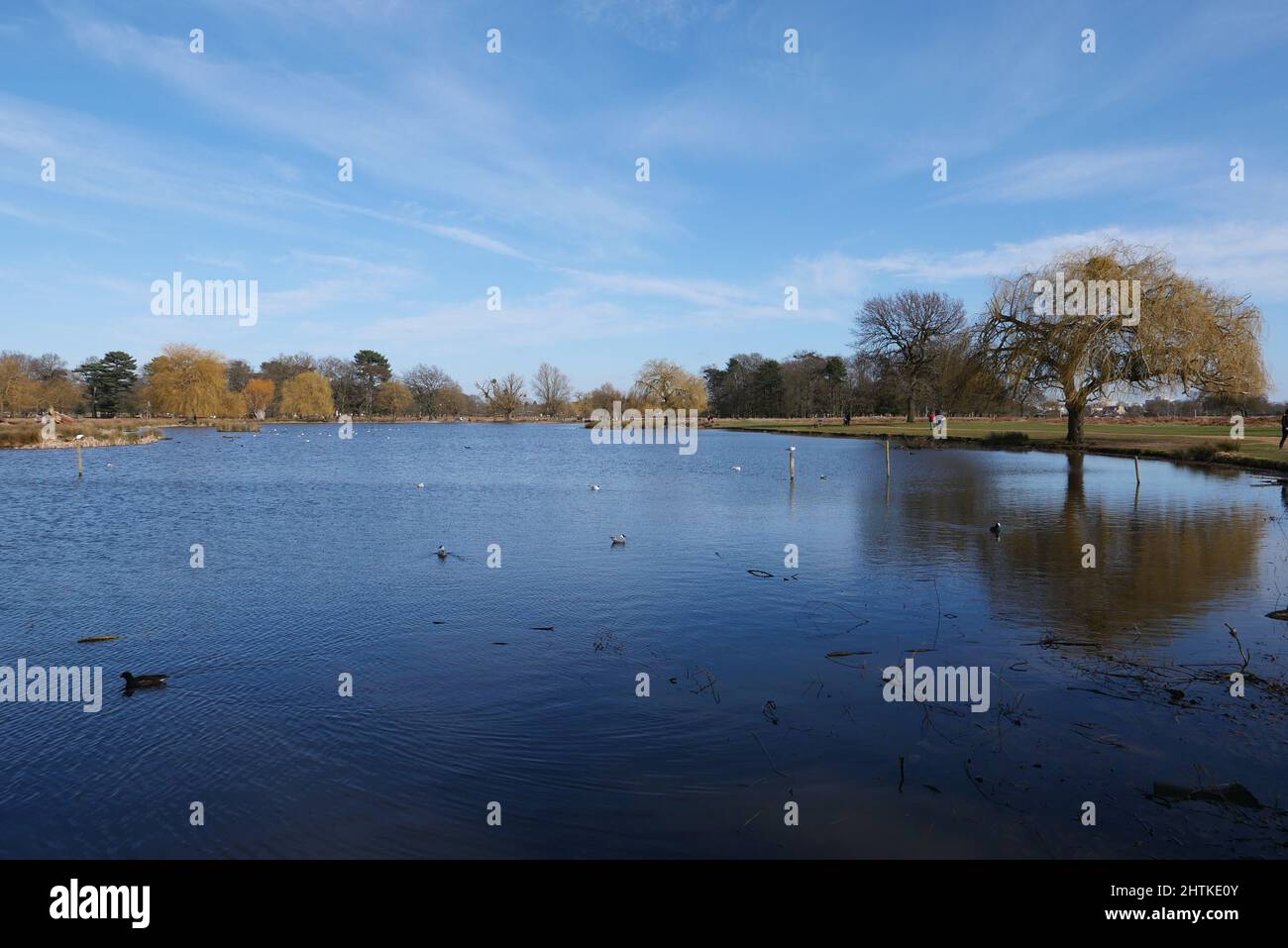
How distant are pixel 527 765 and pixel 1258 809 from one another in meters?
6.09

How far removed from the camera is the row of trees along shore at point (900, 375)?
40.2 m

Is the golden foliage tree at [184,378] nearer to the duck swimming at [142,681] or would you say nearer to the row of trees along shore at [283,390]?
the row of trees along shore at [283,390]

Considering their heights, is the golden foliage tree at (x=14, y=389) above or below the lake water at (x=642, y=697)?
above

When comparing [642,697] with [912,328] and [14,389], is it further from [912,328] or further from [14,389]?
[14,389]

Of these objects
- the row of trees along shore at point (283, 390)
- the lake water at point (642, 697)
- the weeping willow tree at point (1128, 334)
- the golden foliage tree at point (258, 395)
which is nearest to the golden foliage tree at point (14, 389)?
the row of trees along shore at point (283, 390)

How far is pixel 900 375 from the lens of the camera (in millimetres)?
82688

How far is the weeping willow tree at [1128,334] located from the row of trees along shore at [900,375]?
2.9 inches

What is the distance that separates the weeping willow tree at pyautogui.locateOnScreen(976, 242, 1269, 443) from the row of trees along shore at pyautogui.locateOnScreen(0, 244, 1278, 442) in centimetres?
7

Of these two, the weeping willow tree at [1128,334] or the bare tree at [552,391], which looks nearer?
the weeping willow tree at [1128,334]

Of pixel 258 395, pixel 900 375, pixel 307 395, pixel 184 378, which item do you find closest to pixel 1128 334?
pixel 900 375

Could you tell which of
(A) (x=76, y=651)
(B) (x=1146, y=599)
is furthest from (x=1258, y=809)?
(A) (x=76, y=651)

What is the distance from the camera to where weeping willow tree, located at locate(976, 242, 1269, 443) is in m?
39.7

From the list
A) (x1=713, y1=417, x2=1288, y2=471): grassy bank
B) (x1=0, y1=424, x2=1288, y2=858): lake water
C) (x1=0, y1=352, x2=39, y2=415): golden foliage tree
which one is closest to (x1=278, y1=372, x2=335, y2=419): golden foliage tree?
(x1=0, y1=352, x2=39, y2=415): golden foliage tree
